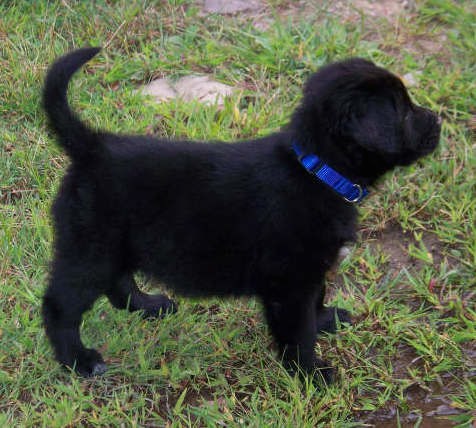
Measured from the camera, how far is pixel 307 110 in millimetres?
2766

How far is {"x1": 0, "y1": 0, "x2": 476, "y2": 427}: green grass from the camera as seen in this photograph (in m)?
3.10

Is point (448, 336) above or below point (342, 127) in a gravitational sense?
below

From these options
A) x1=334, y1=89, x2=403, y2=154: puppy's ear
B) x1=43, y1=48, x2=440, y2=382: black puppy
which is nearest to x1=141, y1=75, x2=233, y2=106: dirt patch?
x1=43, y1=48, x2=440, y2=382: black puppy

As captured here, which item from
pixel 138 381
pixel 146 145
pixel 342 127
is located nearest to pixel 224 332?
pixel 138 381

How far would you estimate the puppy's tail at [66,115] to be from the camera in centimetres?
282

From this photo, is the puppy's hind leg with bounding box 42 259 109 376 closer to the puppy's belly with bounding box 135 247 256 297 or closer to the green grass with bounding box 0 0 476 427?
the green grass with bounding box 0 0 476 427

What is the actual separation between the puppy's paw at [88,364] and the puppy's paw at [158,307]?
13.2 inches

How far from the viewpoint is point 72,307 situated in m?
3.01

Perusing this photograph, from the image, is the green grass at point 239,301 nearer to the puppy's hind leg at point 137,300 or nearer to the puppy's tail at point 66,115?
the puppy's hind leg at point 137,300

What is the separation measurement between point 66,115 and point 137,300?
999 mm

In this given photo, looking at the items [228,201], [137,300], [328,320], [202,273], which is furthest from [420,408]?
[137,300]

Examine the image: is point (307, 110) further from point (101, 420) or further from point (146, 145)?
point (101, 420)

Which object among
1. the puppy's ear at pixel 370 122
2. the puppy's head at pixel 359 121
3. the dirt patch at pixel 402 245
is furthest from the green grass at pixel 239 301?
the puppy's ear at pixel 370 122

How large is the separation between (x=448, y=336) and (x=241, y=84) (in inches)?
83.2
